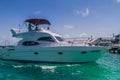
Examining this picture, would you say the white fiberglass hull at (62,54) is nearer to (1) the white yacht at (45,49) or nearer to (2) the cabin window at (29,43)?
(1) the white yacht at (45,49)

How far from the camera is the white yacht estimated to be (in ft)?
62.2

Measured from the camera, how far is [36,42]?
20.8 m

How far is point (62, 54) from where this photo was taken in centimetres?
1919

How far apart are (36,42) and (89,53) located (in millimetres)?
6040

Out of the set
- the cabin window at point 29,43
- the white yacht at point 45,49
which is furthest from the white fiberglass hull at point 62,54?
the cabin window at point 29,43

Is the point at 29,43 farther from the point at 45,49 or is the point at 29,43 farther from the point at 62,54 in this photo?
the point at 62,54

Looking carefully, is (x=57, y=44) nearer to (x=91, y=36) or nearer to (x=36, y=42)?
(x=36, y=42)

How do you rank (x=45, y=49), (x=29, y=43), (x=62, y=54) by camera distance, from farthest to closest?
(x=29, y=43)
(x=45, y=49)
(x=62, y=54)

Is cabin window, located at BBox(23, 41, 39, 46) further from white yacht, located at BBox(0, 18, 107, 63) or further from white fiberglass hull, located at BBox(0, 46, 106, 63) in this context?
white fiberglass hull, located at BBox(0, 46, 106, 63)

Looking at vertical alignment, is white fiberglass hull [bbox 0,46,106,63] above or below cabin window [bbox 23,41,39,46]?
below

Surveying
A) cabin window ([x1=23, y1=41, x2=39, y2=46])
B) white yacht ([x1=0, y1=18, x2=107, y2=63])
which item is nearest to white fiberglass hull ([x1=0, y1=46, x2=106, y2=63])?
white yacht ([x1=0, y1=18, x2=107, y2=63])

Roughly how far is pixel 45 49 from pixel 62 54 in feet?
6.14

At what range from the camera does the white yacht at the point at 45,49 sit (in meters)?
19.0

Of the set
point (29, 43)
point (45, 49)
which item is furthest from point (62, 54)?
point (29, 43)
